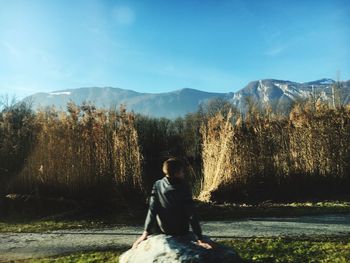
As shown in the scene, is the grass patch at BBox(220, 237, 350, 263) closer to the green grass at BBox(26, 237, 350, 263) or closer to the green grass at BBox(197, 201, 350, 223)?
the green grass at BBox(26, 237, 350, 263)

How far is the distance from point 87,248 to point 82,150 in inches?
231

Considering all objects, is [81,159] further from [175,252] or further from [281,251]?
[175,252]

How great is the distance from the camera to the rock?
208 inches

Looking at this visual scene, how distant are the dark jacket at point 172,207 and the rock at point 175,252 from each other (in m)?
0.14

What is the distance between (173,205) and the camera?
223 inches

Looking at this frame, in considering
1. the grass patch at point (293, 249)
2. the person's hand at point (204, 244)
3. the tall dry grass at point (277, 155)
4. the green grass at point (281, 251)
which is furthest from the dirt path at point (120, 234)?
the tall dry grass at point (277, 155)

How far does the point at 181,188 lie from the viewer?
5.65 meters

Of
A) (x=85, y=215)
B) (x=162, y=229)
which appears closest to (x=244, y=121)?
(x=85, y=215)

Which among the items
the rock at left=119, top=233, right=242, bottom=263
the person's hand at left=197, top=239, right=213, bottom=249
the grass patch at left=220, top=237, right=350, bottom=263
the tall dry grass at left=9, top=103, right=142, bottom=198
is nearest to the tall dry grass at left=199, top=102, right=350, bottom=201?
the tall dry grass at left=9, top=103, right=142, bottom=198

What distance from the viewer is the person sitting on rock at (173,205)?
5.59m

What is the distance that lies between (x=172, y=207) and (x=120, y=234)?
4.32m

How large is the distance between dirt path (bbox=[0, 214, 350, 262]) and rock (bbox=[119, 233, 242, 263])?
2885 millimetres

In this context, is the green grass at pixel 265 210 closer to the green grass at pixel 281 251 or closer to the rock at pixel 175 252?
the green grass at pixel 281 251

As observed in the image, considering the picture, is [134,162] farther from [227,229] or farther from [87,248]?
[87,248]
